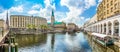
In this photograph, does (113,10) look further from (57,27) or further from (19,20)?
(57,27)

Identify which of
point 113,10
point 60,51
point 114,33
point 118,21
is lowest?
point 60,51

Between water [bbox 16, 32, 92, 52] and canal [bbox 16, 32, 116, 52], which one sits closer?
canal [bbox 16, 32, 116, 52]

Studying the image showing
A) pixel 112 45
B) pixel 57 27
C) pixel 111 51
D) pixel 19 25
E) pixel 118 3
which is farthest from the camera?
pixel 57 27

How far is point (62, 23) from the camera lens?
504ft

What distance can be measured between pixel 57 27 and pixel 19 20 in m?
45.9

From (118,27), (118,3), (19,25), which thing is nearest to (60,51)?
(118,27)

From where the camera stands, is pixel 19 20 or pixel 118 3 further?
pixel 19 20

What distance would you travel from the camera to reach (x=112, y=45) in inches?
798

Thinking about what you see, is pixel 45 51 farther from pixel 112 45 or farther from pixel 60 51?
pixel 112 45

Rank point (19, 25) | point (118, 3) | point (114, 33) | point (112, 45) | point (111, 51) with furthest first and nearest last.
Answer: point (19, 25)
point (118, 3)
point (114, 33)
point (112, 45)
point (111, 51)

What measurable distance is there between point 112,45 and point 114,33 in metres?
4.89

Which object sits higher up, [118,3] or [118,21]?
[118,3]

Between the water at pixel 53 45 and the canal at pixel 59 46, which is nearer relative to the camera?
the canal at pixel 59 46

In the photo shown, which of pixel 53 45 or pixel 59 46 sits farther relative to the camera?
pixel 53 45
